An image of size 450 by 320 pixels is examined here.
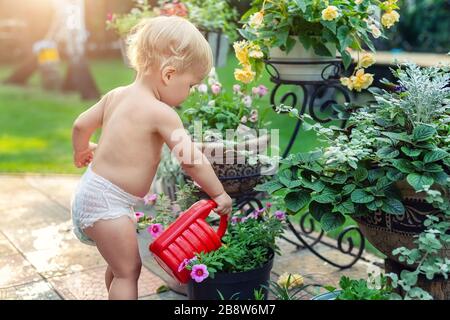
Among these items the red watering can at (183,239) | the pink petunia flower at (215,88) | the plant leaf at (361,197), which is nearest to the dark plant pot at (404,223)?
the plant leaf at (361,197)

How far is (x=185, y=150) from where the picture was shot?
6.40ft

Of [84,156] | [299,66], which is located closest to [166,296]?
[84,156]

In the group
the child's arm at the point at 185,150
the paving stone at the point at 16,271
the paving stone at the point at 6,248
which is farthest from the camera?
the paving stone at the point at 6,248

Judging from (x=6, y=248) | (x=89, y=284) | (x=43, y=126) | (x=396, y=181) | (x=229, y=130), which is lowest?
(x=43, y=126)

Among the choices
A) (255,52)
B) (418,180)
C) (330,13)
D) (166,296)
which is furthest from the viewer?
(166,296)

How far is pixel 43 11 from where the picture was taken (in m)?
15.2

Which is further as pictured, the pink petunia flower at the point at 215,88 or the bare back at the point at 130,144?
the pink petunia flower at the point at 215,88

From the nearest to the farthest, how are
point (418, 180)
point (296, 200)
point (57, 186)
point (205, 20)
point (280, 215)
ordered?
point (418, 180) → point (296, 200) → point (280, 215) → point (205, 20) → point (57, 186)

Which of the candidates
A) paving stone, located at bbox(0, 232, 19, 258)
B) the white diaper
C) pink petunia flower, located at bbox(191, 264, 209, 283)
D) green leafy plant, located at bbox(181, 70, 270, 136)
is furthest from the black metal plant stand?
paving stone, located at bbox(0, 232, 19, 258)

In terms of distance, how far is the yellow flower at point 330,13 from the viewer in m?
2.31

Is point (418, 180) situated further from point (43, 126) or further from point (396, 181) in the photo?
point (43, 126)

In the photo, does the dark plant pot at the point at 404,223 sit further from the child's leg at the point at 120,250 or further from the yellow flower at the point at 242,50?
the yellow flower at the point at 242,50

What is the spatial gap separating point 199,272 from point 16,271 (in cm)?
134

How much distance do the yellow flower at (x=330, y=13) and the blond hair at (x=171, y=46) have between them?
602 millimetres
